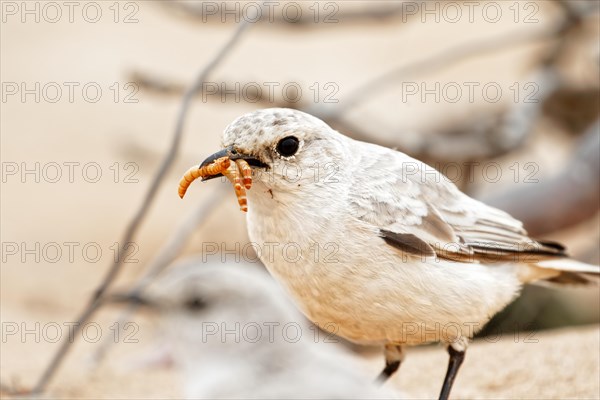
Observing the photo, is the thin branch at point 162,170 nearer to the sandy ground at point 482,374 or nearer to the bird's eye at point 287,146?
the sandy ground at point 482,374

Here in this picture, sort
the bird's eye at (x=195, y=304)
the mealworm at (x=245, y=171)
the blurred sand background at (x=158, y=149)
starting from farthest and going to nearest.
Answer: the blurred sand background at (x=158, y=149) → the bird's eye at (x=195, y=304) → the mealworm at (x=245, y=171)

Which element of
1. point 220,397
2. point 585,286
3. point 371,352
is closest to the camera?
point 220,397

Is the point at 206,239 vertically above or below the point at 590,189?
below

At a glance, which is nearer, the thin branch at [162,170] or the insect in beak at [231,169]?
the insect in beak at [231,169]

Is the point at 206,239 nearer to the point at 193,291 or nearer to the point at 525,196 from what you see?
the point at 525,196

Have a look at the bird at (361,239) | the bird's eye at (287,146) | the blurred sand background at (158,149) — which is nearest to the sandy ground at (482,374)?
the blurred sand background at (158,149)

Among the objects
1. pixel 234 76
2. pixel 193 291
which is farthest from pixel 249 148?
pixel 234 76
